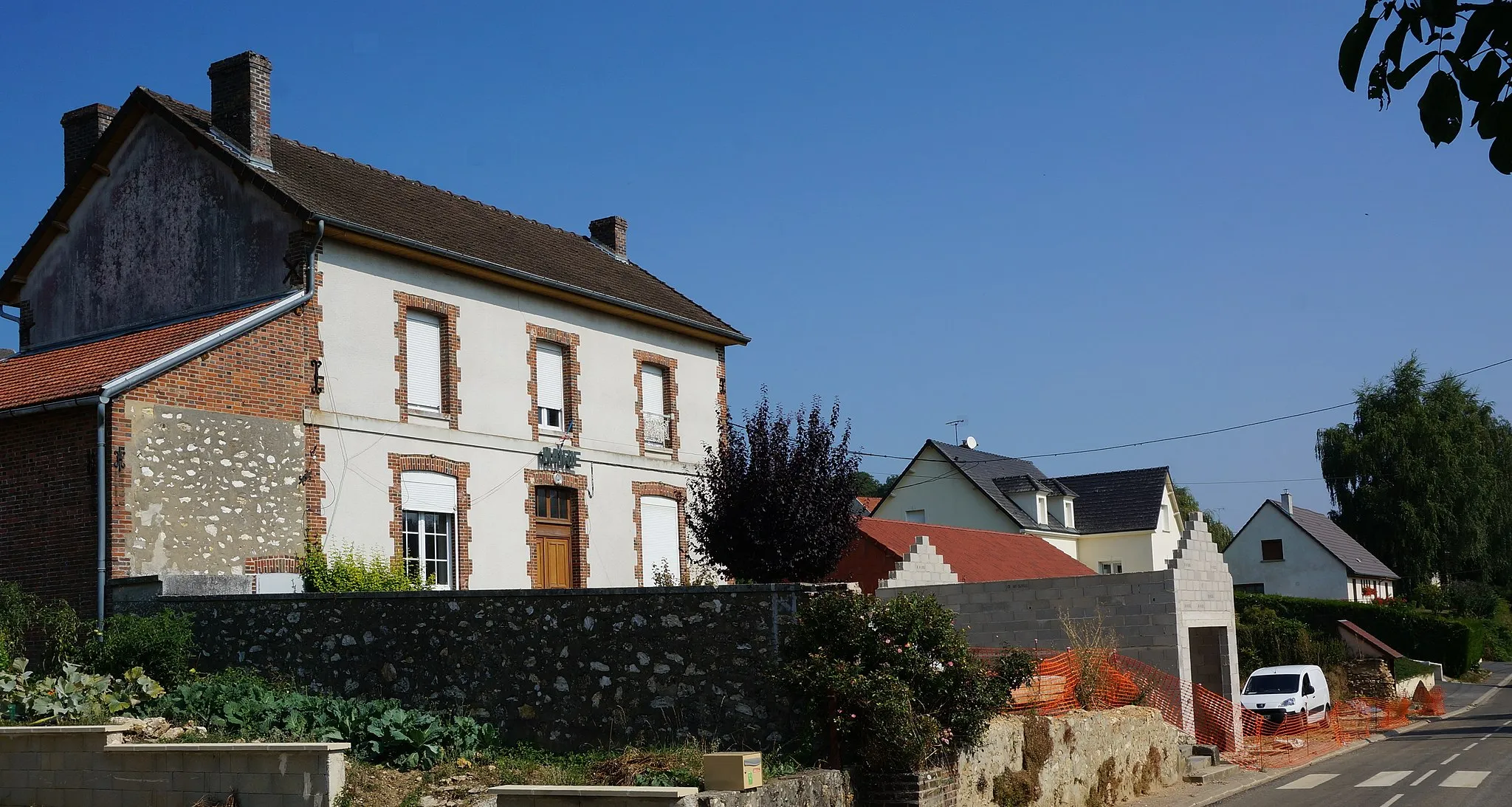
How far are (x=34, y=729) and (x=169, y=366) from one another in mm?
5504

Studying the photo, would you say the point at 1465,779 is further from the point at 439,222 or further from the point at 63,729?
the point at 439,222

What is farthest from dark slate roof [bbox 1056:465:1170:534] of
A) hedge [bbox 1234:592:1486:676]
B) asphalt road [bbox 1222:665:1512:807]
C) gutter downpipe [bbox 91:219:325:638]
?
gutter downpipe [bbox 91:219:325:638]

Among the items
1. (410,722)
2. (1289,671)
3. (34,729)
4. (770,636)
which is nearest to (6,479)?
(34,729)

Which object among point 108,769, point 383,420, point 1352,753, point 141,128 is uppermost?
point 141,128

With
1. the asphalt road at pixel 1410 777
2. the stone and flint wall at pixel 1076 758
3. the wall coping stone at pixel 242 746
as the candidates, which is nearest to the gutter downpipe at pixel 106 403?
the wall coping stone at pixel 242 746

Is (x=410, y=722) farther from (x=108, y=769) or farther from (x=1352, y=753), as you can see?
(x=1352, y=753)

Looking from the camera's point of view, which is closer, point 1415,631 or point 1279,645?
point 1279,645

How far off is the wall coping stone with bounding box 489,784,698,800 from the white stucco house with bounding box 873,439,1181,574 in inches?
1510

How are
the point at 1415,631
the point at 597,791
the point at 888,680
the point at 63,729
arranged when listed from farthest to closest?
the point at 1415,631 → the point at 63,729 → the point at 888,680 → the point at 597,791

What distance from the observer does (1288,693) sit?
86.3 ft

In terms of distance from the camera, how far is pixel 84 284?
68.4 feet

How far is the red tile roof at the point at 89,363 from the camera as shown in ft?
52.1

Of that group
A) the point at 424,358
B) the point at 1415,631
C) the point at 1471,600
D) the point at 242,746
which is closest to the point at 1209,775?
the point at 242,746

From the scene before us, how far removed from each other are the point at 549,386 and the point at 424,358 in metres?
2.76
